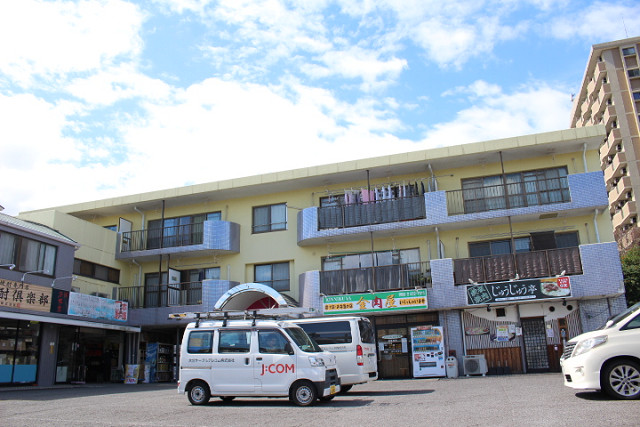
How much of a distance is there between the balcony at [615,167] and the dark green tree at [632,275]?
21.9m

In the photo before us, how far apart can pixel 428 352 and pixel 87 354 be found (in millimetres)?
14959

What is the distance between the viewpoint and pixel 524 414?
28.2 feet

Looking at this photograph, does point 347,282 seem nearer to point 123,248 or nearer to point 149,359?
point 149,359

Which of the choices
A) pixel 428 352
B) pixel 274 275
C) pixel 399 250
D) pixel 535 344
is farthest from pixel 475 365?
pixel 274 275

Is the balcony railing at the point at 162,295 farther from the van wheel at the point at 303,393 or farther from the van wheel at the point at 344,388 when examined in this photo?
the van wheel at the point at 303,393

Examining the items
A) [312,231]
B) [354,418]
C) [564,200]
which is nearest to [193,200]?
[312,231]

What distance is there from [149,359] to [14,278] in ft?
25.4

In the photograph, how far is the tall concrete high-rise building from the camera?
159 ft

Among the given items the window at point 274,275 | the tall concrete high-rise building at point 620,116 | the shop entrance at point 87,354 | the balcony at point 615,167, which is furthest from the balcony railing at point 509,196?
the balcony at point 615,167

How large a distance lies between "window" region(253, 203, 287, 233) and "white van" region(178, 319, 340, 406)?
12.4m

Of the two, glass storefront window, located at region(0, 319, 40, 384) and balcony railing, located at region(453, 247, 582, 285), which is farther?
balcony railing, located at region(453, 247, 582, 285)

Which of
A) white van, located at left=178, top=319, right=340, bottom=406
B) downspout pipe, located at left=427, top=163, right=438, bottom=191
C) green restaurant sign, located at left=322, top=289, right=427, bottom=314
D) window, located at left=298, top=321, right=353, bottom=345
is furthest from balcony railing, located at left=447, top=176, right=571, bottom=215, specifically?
white van, located at left=178, top=319, right=340, bottom=406

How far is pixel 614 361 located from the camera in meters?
9.08

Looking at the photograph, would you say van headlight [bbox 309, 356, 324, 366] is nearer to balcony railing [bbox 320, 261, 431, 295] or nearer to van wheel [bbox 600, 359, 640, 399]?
van wheel [bbox 600, 359, 640, 399]
